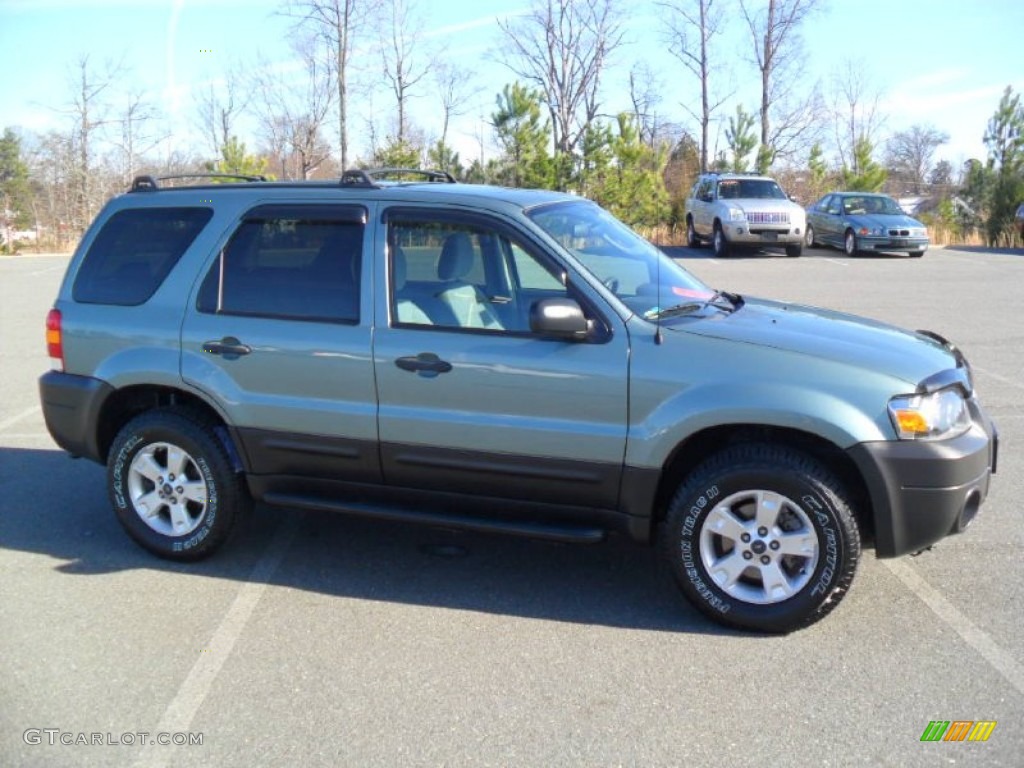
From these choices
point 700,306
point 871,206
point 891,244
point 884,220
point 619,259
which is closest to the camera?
point 700,306

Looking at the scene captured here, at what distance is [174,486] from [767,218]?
20332 mm

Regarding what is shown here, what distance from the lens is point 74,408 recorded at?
5062 mm

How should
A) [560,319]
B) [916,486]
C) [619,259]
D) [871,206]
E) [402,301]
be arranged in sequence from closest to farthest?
1. [916,486]
2. [560,319]
3. [402,301]
4. [619,259]
5. [871,206]

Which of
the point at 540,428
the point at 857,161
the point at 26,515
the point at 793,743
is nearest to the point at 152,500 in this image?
the point at 26,515

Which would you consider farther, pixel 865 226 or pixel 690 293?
pixel 865 226

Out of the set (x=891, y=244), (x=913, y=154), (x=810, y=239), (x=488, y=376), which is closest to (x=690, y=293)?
(x=488, y=376)

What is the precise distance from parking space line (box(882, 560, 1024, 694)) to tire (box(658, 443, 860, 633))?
1.73ft

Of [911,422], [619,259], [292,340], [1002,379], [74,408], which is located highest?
[619,259]

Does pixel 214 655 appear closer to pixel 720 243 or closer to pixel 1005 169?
pixel 720 243

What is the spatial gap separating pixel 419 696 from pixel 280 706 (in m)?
0.50

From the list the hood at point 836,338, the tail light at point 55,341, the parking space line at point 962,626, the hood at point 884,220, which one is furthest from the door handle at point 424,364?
the hood at point 884,220

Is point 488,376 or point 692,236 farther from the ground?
point 692,236

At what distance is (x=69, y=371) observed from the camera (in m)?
5.11

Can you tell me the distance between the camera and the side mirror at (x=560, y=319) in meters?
4.07
